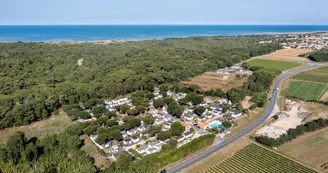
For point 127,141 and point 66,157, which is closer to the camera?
point 66,157

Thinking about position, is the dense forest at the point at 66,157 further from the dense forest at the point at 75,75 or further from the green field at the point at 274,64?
the green field at the point at 274,64

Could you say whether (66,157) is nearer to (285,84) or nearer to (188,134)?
(188,134)

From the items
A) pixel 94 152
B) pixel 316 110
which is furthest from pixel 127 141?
pixel 316 110

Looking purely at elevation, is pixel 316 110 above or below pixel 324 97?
below

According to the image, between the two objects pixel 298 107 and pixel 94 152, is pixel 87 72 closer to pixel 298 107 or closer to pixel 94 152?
pixel 94 152

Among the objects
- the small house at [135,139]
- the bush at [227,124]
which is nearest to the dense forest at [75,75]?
the small house at [135,139]

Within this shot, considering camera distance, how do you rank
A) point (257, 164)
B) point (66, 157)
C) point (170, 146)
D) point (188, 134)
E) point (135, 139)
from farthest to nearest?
point (188, 134)
point (135, 139)
point (170, 146)
point (257, 164)
point (66, 157)
